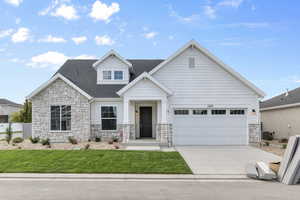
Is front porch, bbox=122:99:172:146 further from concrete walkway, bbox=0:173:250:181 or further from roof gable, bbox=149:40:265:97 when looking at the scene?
concrete walkway, bbox=0:173:250:181

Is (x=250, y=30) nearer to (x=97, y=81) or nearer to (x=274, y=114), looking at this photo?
(x=274, y=114)

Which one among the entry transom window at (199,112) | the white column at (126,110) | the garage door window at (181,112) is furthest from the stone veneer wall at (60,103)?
the entry transom window at (199,112)

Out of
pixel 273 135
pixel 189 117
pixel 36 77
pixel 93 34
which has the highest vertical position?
pixel 93 34

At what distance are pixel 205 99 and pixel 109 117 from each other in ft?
22.0

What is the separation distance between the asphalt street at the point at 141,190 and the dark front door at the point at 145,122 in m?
10.0

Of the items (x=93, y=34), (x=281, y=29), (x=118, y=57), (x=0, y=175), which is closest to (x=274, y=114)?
(x=281, y=29)

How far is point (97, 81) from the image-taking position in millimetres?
19312

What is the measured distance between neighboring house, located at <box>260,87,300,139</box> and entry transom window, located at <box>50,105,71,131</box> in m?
16.4

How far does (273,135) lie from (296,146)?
50.2 feet

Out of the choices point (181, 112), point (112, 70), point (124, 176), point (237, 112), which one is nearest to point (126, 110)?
point (181, 112)

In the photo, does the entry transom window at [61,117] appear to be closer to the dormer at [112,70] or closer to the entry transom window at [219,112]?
the dormer at [112,70]

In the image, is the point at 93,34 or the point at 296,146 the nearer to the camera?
the point at 296,146

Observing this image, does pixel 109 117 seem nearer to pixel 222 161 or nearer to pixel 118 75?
pixel 118 75

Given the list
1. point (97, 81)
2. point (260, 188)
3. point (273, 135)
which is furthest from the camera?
point (273, 135)
